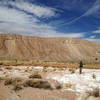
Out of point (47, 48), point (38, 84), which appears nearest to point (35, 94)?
point (38, 84)

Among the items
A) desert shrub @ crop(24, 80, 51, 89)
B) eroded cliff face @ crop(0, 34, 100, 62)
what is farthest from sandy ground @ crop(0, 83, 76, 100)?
eroded cliff face @ crop(0, 34, 100, 62)

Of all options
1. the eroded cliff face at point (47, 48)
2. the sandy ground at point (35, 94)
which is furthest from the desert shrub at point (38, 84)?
the eroded cliff face at point (47, 48)

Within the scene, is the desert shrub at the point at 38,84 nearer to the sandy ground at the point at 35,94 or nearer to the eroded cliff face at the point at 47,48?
the sandy ground at the point at 35,94

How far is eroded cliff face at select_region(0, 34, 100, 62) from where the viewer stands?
3314 inches

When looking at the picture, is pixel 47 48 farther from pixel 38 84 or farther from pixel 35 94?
pixel 35 94

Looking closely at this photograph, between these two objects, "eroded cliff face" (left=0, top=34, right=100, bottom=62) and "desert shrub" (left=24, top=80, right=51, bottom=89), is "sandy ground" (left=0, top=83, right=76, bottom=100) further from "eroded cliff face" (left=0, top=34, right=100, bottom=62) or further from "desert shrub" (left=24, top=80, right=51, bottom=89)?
"eroded cliff face" (left=0, top=34, right=100, bottom=62)

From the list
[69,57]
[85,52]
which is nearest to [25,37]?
[69,57]

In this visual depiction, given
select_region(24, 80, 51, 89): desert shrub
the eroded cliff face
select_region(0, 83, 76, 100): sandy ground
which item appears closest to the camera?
select_region(0, 83, 76, 100): sandy ground

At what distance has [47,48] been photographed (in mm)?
91500

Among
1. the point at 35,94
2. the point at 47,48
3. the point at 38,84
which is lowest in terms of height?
the point at 35,94

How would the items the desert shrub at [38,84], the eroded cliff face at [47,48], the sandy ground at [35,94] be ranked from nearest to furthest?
the sandy ground at [35,94], the desert shrub at [38,84], the eroded cliff face at [47,48]

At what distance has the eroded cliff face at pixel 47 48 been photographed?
8419 centimetres

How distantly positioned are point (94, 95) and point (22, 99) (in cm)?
438

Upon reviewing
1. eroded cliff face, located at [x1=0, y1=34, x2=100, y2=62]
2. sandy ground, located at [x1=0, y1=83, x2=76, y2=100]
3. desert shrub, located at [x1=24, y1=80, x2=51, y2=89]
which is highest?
eroded cliff face, located at [x1=0, y1=34, x2=100, y2=62]
